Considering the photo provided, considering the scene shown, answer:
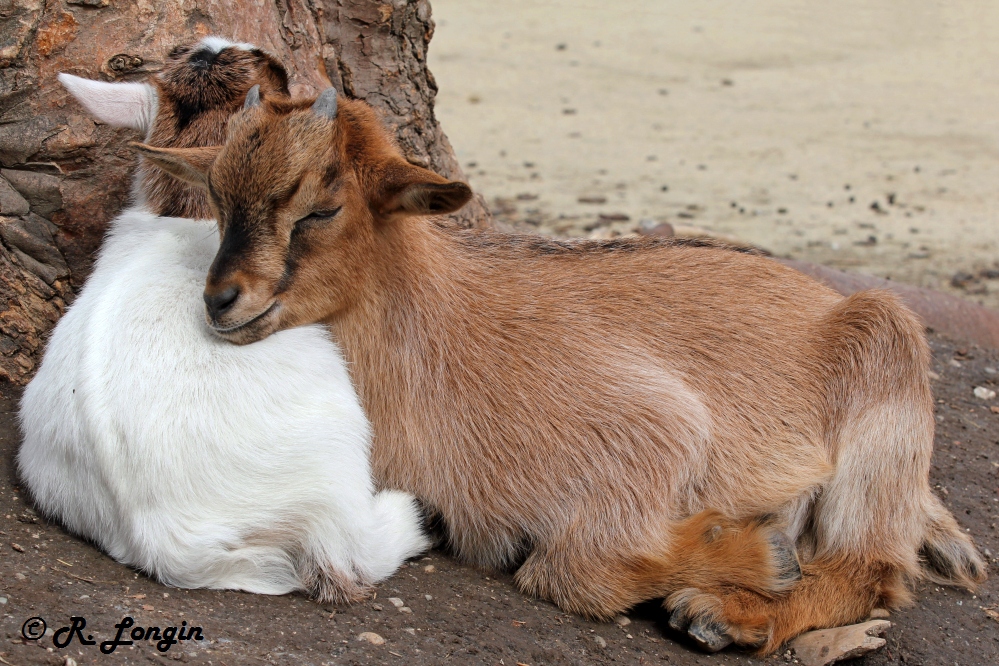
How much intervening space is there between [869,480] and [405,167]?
2.05m

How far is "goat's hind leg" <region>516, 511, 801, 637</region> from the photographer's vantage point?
3.73 meters

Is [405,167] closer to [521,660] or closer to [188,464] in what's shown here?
[188,464]

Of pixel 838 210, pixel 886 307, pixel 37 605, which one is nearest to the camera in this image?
pixel 37 605

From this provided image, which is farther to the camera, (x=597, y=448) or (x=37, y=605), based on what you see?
(x=597, y=448)

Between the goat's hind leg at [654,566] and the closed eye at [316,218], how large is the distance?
1.37 m

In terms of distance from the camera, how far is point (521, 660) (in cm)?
341

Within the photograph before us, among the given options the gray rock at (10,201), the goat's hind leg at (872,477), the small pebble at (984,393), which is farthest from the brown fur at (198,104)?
the small pebble at (984,393)

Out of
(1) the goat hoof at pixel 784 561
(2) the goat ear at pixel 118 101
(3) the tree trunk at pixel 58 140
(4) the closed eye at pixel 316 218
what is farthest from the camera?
Result: (3) the tree trunk at pixel 58 140

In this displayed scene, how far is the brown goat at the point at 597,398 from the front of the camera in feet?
11.7

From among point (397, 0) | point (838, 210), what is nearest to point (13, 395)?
point (397, 0)

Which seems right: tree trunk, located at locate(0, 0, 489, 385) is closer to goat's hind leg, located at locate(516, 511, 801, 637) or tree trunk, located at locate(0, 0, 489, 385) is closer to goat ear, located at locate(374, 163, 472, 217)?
goat ear, located at locate(374, 163, 472, 217)

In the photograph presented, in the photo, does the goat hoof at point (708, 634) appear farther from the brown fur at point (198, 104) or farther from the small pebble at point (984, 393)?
the small pebble at point (984, 393)

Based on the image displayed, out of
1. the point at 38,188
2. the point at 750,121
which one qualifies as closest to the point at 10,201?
the point at 38,188

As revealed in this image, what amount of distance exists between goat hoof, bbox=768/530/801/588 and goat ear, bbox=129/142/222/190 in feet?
7.77
